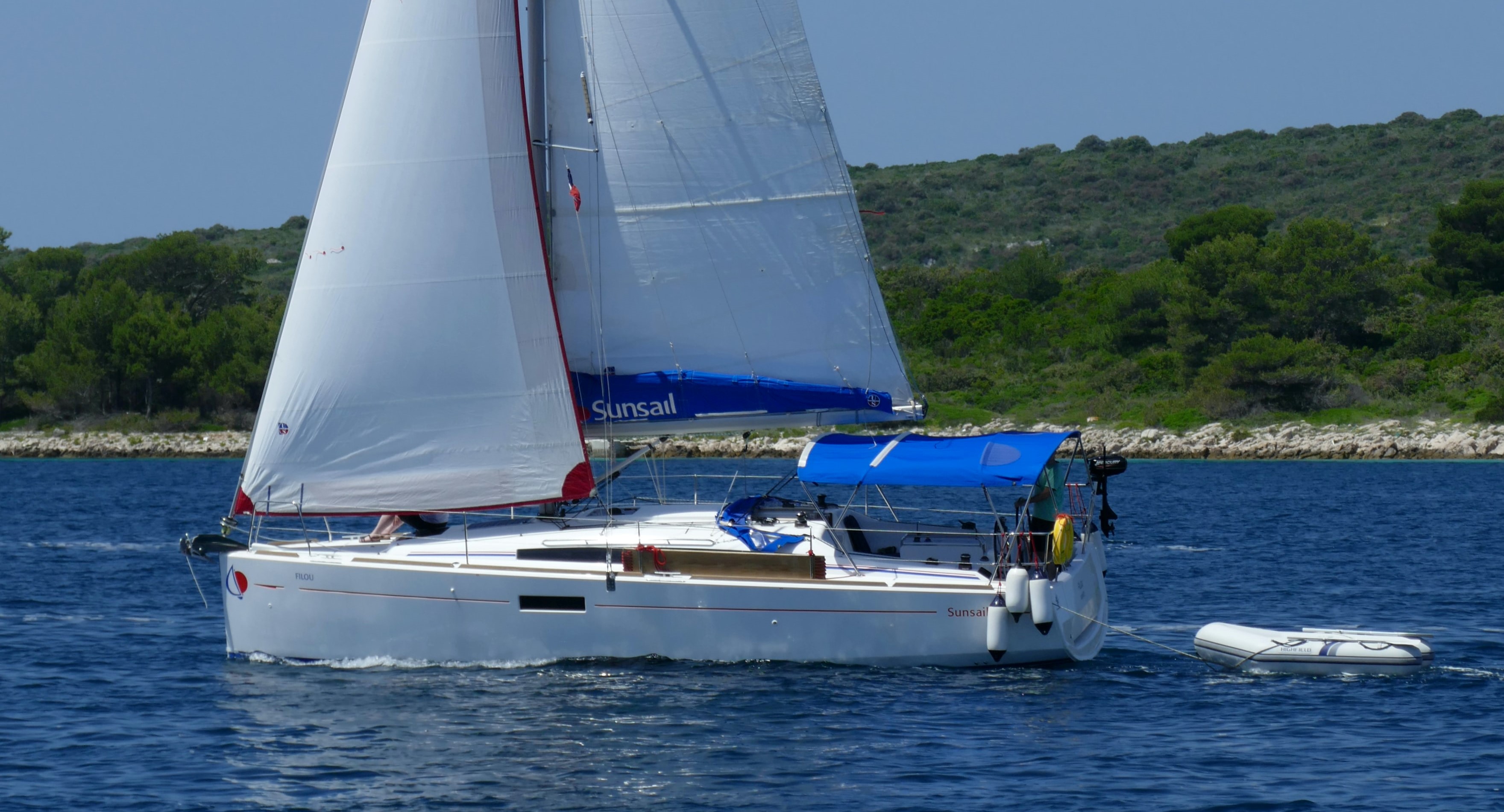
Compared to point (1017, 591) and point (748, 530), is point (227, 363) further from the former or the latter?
point (1017, 591)

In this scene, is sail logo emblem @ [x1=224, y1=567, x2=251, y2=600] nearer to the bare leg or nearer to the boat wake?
the boat wake

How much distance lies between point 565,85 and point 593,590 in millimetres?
5529

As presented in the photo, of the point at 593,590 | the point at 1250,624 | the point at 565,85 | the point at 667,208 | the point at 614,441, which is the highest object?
the point at 565,85

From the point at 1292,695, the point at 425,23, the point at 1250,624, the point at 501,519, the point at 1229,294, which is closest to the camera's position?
the point at 1292,695

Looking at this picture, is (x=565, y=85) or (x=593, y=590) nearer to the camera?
(x=593, y=590)

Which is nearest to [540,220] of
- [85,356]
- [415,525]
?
[415,525]

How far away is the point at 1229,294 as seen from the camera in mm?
61719

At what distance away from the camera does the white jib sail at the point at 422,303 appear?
16219 millimetres

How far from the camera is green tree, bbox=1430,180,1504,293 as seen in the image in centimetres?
6631

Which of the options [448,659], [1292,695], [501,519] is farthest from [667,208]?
[1292,695]

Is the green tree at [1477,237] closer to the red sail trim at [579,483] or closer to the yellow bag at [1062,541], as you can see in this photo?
the yellow bag at [1062,541]

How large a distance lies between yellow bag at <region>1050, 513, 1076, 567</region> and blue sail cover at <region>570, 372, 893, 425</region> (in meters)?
2.97

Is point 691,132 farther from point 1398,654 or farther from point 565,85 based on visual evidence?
point 1398,654

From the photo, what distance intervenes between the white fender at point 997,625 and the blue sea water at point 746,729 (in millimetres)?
401
